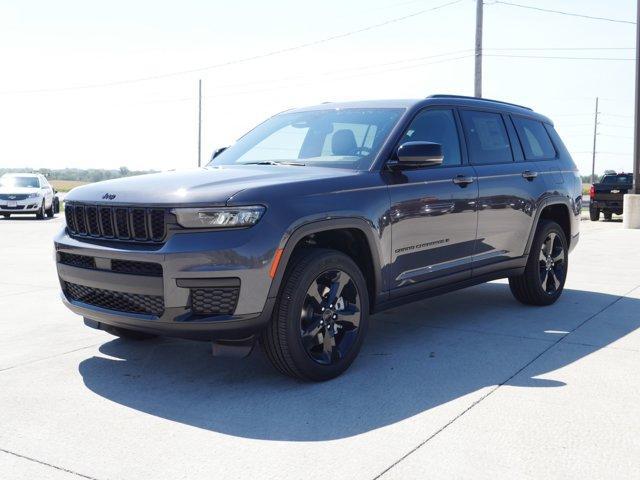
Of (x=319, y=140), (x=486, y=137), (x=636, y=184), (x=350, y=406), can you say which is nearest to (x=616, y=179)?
(x=636, y=184)

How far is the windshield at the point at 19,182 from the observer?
80.0 feet

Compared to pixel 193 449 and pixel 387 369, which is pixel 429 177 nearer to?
pixel 387 369

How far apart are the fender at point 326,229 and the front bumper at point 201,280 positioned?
0.26 ft

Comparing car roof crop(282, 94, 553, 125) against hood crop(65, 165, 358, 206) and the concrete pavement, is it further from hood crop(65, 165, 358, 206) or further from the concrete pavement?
the concrete pavement

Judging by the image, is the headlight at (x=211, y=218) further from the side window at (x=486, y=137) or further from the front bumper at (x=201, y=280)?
the side window at (x=486, y=137)

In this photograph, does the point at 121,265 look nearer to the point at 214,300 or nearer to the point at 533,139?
the point at 214,300

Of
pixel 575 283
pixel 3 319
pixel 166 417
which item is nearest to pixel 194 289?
pixel 166 417

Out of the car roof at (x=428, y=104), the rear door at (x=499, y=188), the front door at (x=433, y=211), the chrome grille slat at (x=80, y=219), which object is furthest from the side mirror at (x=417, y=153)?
the chrome grille slat at (x=80, y=219)

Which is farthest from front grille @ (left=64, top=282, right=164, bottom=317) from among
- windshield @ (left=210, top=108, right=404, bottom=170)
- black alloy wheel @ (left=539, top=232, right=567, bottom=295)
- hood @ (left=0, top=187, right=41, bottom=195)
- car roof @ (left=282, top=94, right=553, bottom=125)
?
hood @ (left=0, top=187, right=41, bottom=195)

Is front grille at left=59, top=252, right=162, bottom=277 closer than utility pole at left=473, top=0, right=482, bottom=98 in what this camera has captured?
Yes

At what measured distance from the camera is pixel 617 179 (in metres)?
24.6

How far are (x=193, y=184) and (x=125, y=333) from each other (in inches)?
59.3

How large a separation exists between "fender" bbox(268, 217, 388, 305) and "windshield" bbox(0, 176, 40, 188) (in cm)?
2165

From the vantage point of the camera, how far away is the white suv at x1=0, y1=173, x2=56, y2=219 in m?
23.4
